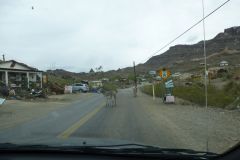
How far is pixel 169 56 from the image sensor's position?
15825 cm

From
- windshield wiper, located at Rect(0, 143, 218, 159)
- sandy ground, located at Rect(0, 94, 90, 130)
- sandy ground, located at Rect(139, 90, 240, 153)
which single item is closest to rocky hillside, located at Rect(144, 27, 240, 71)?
sandy ground, located at Rect(0, 94, 90, 130)

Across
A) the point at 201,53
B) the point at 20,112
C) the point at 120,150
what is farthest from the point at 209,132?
the point at 201,53

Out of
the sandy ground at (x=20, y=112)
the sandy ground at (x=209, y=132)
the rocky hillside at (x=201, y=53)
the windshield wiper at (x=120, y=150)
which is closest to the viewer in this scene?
the windshield wiper at (x=120, y=150)

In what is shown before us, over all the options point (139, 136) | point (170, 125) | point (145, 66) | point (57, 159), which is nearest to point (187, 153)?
point (57, 159)

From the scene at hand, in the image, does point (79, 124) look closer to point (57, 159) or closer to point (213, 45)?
point (57, 159)

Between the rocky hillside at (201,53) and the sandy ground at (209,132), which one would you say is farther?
the rocky hillside at (201,53)

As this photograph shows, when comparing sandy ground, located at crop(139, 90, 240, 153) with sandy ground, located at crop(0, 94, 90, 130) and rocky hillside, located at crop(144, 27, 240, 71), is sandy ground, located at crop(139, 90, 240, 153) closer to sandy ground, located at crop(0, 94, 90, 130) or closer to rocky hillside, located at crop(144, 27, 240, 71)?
sandy ground, located at crop(0, 94, 90, 130)

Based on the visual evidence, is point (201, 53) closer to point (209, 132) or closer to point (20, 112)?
point (20, 112)

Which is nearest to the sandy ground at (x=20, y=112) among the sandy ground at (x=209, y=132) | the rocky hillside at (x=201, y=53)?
the sandy ground at (x=209, y=132)

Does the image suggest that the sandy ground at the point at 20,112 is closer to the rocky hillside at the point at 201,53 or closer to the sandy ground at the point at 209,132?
the sandy ground at the point at 209,132

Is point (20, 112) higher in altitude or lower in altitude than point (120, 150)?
lower

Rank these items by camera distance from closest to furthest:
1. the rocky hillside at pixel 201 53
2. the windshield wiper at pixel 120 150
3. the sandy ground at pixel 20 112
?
the windshield wiper at pixel 120 150 < the sandy ground at pixel 20 112 < the rocky hillside at pixel 201 53

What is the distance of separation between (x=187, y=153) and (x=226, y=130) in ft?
37.4

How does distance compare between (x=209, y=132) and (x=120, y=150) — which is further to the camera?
(x=209, y=132)
